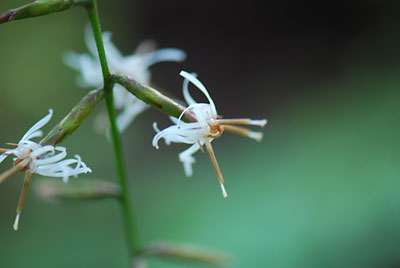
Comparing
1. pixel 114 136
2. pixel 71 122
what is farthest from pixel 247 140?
pixel 71 122

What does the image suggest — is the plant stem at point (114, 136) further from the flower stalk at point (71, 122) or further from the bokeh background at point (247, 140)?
the bokeh background at point (247, 140)

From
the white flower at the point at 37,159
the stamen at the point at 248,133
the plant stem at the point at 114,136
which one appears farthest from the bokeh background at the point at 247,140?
the stamen at the point at 248,133

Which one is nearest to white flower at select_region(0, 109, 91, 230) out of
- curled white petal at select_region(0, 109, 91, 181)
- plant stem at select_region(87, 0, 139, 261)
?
curled white petal at select_region(0, 109, 91, 181)

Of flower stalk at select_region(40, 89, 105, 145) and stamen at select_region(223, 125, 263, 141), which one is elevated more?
flower stalk at select_region(40, 89, 105, 145)

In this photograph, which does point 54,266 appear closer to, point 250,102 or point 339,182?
point 339,182

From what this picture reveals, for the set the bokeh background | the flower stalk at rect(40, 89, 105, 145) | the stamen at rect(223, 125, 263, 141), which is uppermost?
the bokeh background

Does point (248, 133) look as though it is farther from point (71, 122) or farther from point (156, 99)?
point (71, 122)

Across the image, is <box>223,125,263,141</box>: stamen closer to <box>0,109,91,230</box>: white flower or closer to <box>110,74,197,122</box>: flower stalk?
<box>110,74,197,122</box>: flower stalk

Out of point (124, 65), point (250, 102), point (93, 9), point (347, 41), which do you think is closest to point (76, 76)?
point (250, 102)
